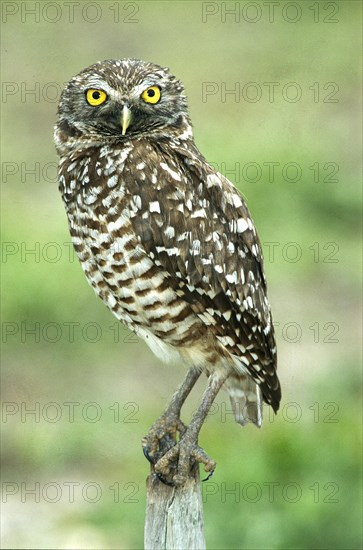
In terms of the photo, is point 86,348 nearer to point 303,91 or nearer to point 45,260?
point 45,260

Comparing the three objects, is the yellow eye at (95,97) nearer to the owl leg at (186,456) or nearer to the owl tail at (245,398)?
the owl leg at (186,456)

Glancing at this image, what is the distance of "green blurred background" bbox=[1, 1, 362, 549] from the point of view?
672 cm

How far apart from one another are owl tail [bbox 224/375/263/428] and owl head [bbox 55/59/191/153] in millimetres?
1293

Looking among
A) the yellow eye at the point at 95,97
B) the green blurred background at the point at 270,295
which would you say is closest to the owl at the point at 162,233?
the yellow eye at the point at 95,97

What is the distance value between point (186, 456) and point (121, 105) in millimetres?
1602

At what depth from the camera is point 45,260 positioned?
9.53m

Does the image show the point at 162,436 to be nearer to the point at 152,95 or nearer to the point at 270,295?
the point at 152,95

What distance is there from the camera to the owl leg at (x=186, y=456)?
4.58 m

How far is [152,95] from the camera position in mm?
4766

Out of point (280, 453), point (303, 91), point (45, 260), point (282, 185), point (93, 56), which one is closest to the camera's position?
point (280, 453)

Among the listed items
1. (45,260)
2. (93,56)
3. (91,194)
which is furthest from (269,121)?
(91,194)

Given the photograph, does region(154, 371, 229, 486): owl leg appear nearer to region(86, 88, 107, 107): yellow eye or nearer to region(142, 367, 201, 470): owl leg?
region(142, 367, 201, 470): owl leg

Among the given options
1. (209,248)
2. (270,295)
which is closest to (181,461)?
(209,248)

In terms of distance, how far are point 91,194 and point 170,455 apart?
49.1 inches
